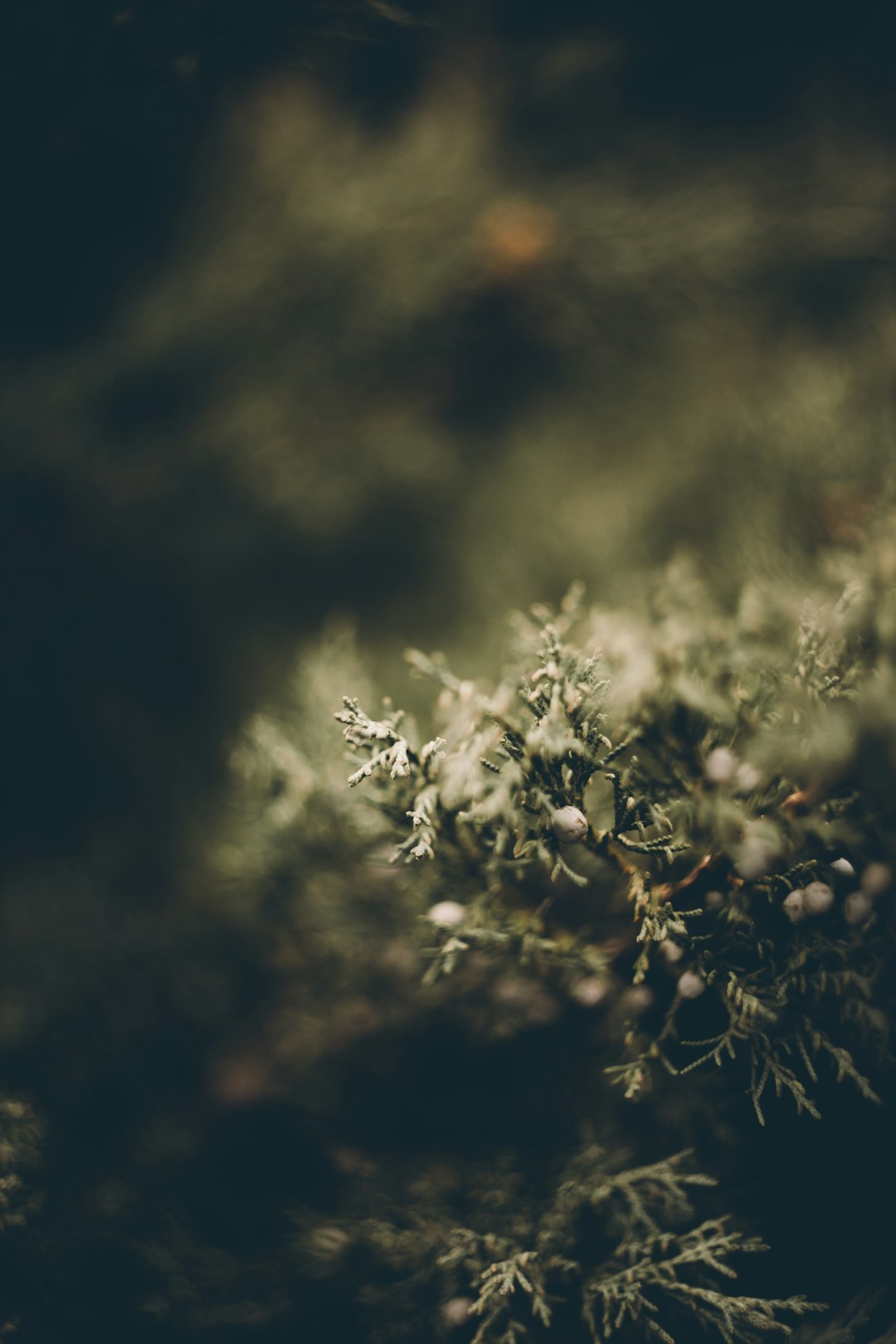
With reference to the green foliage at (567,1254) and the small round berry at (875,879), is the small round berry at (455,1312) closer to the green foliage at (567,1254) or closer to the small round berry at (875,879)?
the green foliage at (567,1254)

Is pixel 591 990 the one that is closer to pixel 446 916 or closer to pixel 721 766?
pixel 446 916

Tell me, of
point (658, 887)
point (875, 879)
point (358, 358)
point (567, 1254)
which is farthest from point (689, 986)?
point (358, 358)

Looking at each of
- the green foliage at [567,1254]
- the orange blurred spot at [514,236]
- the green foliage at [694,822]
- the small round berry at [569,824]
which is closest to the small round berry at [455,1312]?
the green foliage at [567,1254]

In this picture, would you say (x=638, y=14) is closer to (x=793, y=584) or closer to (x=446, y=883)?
(x=793, y=584)

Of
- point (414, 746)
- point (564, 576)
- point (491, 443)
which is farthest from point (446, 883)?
point (491, 443)

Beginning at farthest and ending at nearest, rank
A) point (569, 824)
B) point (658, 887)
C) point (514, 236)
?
point (514, 236) < point (658, 887) < point (569, 824)

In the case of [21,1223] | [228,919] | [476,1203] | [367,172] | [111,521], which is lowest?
[476,1203]
